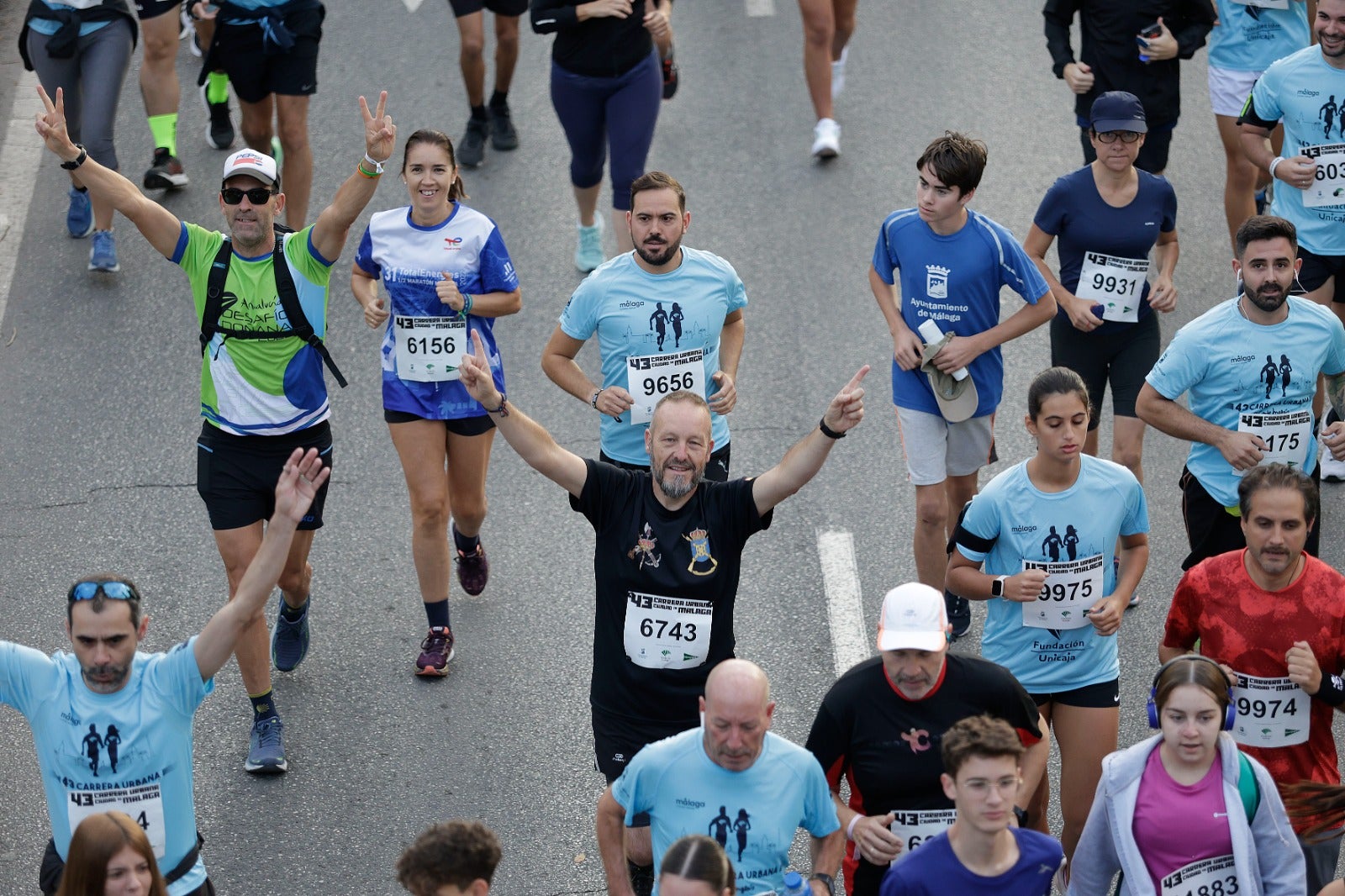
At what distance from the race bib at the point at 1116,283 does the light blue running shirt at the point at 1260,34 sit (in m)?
2.87

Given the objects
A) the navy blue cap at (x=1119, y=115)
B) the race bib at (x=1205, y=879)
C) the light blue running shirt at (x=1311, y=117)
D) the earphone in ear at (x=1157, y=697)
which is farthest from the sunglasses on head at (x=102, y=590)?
the light blue running shirt at (x=1311, y=117)

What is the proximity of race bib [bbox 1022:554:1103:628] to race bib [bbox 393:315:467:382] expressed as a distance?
2.67m

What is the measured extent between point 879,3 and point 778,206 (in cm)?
325

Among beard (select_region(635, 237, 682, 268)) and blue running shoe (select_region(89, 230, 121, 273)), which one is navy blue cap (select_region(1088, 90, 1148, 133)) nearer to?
beard (select_region(635, 237, 682, 268))

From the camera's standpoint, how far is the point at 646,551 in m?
5.78

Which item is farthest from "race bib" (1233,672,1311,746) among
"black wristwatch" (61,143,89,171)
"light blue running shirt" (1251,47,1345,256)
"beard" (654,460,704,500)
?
"black wristwatch" (61,143,89,171)

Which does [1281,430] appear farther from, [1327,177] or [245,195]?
[245,195]

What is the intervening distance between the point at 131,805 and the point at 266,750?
172 centimetres

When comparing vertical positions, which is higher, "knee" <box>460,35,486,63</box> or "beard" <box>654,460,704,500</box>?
"knee" <box>460,35,486,63</box>

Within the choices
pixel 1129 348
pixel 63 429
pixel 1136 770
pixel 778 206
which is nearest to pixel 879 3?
pixel 778 206

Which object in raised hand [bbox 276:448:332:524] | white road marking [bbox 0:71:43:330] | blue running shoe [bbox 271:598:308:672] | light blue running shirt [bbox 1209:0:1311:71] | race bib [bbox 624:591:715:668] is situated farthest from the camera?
white road marking [bbox 0:71:43:330]

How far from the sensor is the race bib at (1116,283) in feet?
25.4

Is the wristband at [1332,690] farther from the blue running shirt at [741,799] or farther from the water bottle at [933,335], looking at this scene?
the water bottle at [933,335]

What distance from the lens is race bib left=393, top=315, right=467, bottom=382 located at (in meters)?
7.37
